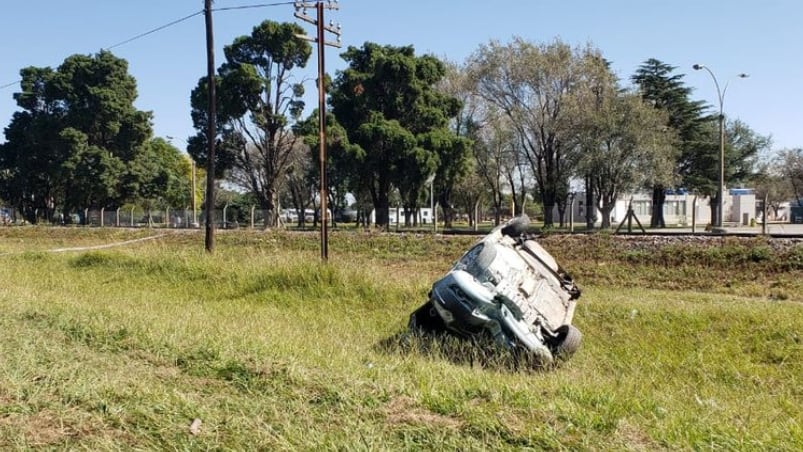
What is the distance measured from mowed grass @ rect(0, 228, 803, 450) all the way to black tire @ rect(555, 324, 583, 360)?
0.22 metres

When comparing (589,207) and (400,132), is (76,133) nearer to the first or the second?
(400,132)

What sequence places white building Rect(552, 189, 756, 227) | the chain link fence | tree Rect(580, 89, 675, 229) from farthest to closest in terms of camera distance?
white building Rect(552, 189, 756, 227), the chain link fence, tree Rect(580, 89, 675, 229)

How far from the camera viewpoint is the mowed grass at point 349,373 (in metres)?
3.53

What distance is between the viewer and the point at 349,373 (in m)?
4.94

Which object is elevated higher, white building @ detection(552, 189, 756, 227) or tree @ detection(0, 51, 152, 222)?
tree @ detection(0, 51, 152, 222)

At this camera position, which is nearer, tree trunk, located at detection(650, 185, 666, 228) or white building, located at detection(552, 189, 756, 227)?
tree trunk, located at detection(650, 185, 666, 228)

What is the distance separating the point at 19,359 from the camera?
16.8ft

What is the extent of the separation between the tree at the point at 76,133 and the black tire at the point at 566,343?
48.7m

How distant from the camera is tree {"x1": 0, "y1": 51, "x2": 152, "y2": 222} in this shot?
48.7 meters

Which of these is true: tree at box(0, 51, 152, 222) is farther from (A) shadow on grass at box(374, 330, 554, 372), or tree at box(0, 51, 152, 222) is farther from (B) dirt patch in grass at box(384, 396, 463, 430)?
(B) dirt patch in grass at box(384, 396, 463, 430)

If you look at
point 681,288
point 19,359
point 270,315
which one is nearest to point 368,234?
point 681,288

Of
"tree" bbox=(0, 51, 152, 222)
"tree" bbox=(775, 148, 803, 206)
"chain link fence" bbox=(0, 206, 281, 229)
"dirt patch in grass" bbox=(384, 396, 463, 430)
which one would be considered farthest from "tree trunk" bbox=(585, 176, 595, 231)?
"dirt patch in grass" bbox=(384, 396, 463, 430)

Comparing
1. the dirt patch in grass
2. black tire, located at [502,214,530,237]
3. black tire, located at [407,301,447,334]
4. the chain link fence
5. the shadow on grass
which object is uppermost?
black tire, located at [502,214,530,237]

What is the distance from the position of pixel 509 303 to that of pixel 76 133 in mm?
49540
